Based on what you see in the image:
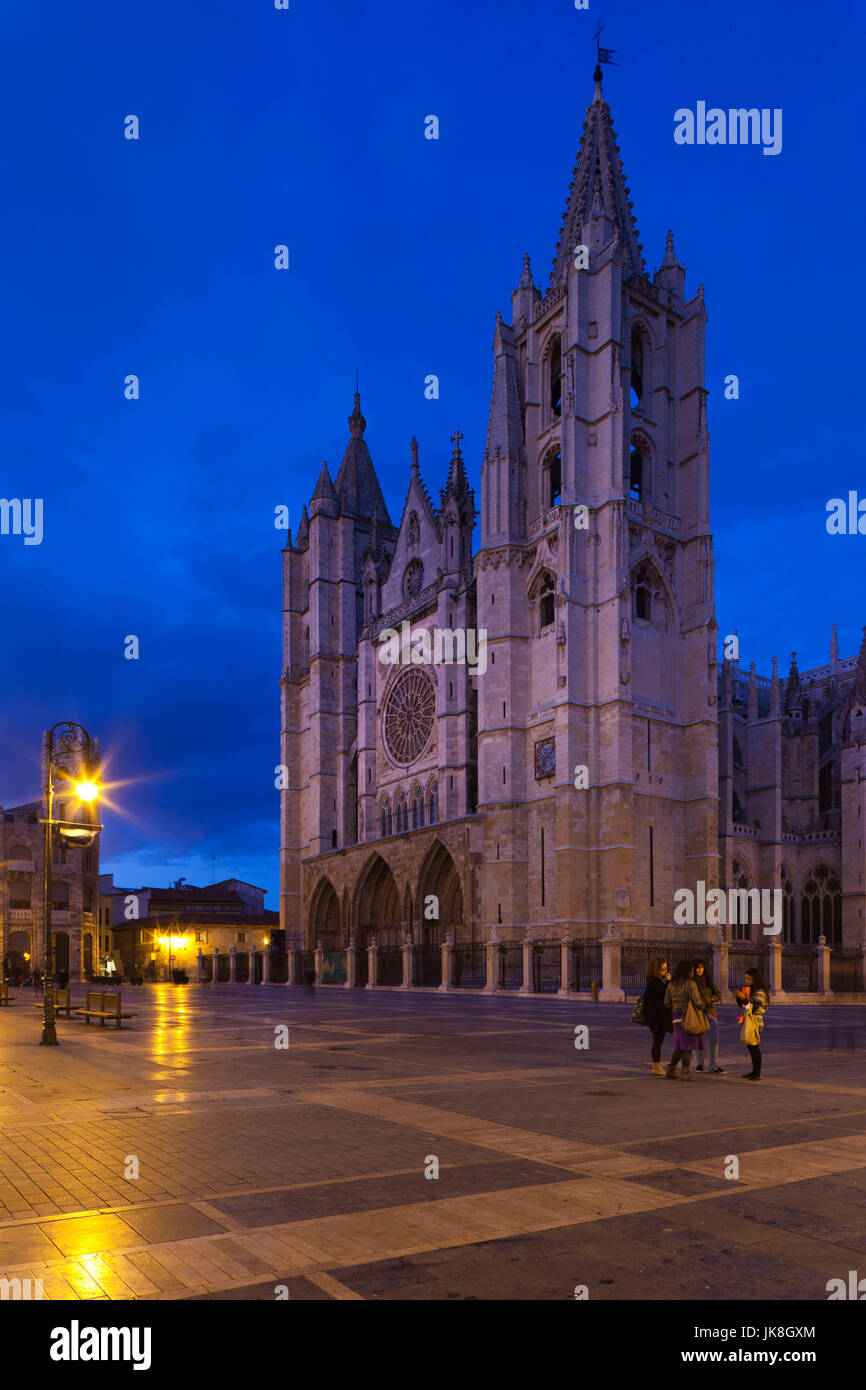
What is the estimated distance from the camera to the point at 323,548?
64562mm

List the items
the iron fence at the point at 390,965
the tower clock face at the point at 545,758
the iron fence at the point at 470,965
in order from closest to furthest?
the iron fence at the point at 470,965, the tower clock face at the point at 545,758, the iron fence at the point at 390,965

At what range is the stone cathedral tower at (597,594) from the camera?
41344 millimetres

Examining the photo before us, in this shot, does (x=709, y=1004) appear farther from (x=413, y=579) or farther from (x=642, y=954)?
(x=413, y=579)

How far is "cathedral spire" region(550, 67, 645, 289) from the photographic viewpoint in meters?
48.8

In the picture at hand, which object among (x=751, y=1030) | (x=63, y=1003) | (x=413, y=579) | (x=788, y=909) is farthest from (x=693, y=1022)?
(x=413, y=579)

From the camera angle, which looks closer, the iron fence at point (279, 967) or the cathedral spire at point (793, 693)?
the cathedral spire at point (793, 693)

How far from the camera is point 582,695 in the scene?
42062 mm

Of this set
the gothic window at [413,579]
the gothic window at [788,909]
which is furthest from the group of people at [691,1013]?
the gothic window at [413,579]

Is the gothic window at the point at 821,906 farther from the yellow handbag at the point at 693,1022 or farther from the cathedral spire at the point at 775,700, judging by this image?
the yellow handbag at the point at 693,1022

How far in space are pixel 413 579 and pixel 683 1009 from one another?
4641 centimetres

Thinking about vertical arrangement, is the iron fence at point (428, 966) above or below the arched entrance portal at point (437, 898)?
below

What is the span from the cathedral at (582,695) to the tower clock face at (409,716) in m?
0.14

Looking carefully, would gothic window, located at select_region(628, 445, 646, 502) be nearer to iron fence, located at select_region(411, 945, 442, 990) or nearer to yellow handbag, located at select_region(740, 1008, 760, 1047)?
iron fence, located at select_region(411, 945, 442, 990)

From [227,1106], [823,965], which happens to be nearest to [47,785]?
[227,1106]
